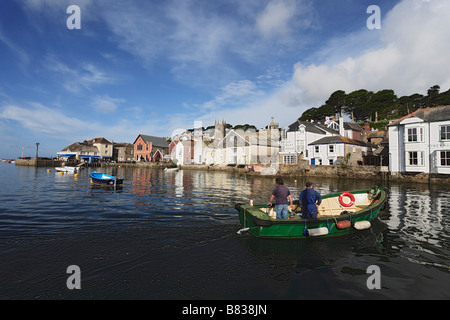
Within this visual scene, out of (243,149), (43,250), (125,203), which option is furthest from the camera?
(243,149)

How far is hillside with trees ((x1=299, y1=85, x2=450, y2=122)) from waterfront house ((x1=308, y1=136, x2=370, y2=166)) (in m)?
36.5

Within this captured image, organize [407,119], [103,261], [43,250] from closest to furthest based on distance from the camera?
[103,261] → [43,250] → [407,119]

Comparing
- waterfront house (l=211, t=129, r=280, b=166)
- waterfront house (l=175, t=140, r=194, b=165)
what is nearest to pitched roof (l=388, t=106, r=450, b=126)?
waterfront house (l=211, t=129, r=280, b=166)

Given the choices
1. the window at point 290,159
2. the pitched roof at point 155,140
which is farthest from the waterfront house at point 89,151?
the window at point 290,159

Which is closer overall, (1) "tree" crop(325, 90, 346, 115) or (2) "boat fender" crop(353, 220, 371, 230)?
(2) "boat fender" crop(353, 220, 371, 230)

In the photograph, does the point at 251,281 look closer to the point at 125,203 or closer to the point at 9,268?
the point at 9,268

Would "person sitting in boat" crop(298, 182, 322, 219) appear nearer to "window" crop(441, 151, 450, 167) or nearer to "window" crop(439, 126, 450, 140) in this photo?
"window" crop(441, 151, 450, 167)

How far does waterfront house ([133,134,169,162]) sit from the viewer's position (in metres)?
84.1

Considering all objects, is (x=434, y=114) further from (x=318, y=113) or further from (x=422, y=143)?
(x=318, y=113)

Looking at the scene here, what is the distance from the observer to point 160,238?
9.41 m

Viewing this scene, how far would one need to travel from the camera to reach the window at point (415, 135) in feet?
104

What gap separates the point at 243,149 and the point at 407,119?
33725 mm
